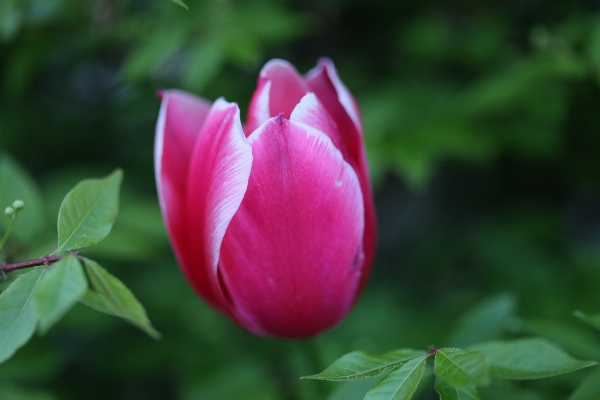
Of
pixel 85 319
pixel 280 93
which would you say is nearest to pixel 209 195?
pixel 280 93

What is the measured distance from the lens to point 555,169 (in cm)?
116

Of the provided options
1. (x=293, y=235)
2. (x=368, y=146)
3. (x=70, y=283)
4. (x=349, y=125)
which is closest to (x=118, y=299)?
(x=70, y=283)

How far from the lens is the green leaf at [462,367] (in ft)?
1.20

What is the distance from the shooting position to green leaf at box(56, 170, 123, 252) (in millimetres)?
406

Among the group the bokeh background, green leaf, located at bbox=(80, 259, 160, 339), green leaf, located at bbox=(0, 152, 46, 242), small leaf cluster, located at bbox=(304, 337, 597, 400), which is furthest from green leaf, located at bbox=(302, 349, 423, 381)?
green leaf, located at bbox=(0, 152, 46, 242)

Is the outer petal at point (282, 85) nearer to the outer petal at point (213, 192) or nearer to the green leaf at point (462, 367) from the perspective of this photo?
the outer petal at point (213, 192)

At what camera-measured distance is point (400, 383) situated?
1.34 feet

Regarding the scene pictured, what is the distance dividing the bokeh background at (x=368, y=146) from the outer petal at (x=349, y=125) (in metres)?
0.18

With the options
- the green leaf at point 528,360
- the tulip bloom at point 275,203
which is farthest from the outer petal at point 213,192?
the green leaf at point 528,360

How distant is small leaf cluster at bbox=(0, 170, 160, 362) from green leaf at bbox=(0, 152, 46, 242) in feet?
0.81

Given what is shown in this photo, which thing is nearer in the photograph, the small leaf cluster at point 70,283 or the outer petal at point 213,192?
the small leaf cluster at point 70,283

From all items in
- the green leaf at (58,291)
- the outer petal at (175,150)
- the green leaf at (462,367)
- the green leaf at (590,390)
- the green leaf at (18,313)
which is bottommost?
the green leaf at (18,313)

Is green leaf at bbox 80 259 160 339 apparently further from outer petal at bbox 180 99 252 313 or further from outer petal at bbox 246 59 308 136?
outer petal at bbox 246 59 308 136

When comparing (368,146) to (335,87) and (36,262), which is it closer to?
(335,87)
